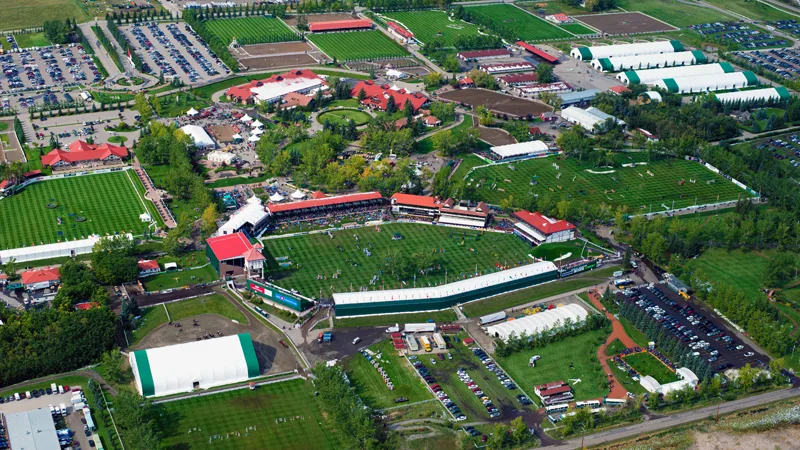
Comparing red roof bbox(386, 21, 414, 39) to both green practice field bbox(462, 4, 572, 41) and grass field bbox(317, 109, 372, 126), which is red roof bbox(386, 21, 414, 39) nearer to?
green practice field bbox(462, 4, 572, 41)

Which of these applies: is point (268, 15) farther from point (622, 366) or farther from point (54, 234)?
point (622, 366)

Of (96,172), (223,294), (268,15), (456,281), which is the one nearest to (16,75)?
(96,172)

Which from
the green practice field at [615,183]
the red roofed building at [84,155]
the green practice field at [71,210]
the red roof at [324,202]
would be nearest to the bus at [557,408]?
the green practice field at [615,183]

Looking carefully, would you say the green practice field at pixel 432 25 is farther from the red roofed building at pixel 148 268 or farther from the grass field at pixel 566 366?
the grass field at pixel 566 366

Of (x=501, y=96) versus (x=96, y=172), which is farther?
(x=501, y=96)

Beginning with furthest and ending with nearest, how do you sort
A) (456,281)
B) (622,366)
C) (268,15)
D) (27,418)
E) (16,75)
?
(268,15), (16,75), (456,281), (622,366), (27,418)

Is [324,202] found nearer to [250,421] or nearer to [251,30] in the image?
[250,421]
